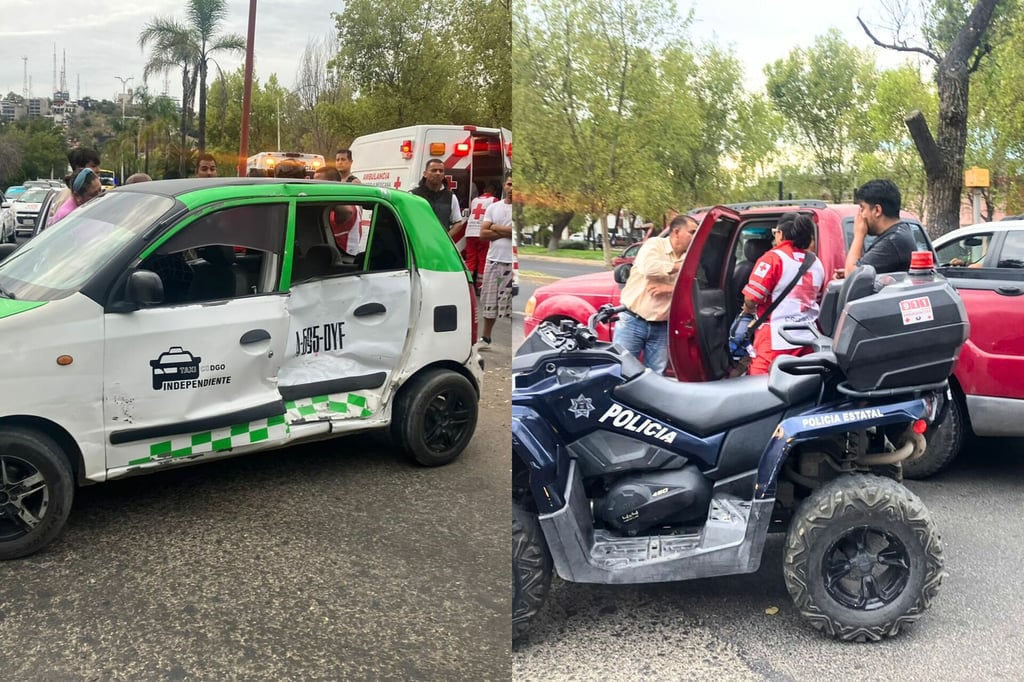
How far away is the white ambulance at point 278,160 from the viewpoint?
2.49 metres

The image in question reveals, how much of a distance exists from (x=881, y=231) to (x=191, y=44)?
6.54 feet

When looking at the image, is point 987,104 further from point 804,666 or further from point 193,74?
point 193,74

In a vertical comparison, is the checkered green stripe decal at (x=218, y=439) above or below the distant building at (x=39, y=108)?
below

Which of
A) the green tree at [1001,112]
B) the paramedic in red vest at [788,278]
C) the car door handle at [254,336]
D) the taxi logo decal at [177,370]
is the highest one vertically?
the green tree at [1001,112]

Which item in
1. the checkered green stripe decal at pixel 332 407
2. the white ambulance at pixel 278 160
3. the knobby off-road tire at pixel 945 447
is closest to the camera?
the white ambulance at pixel 278 160

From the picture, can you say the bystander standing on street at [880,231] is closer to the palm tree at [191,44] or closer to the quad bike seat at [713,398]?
the quad bike seat at [713,398]

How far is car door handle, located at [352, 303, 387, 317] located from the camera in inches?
125

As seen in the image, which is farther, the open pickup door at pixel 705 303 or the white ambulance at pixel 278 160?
the white ambulance at pixel 278 160

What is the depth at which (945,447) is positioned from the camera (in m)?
2.63

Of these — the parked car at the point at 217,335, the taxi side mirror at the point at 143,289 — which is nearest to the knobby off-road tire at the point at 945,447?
the parked car at the point at 217,335

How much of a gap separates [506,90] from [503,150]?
4.3 inches

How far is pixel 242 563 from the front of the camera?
2.45 m

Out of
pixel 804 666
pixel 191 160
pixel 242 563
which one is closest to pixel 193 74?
pixel 191 160

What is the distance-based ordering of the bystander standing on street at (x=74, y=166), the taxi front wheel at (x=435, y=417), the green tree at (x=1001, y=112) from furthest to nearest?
the taxi front wheel at (x=435, y=417)
the bystander standing on street at (x=74, y=166)
the green tree at (x=1001, y=112)
